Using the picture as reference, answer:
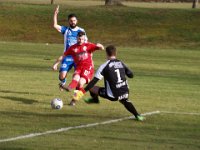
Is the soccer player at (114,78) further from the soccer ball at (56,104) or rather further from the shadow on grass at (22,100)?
the shadow on grass at (22,100)

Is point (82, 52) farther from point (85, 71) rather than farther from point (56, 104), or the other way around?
point (56, 104)

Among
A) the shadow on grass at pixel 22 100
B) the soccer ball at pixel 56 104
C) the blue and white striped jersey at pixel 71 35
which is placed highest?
the blue and white striped jersey at pixel 71 35

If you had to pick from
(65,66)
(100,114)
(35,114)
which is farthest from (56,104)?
(65,66)

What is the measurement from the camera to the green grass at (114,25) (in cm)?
5188

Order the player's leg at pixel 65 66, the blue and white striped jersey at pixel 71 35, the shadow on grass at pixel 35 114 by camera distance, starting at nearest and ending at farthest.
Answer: the shadow on grass at pixel 35 114
the player's leg at pixel 65 66
the blue and white striped jersey at pixel 71 35

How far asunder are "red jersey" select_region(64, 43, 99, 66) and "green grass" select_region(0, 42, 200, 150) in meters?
0.93

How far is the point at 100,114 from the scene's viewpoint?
594 inches

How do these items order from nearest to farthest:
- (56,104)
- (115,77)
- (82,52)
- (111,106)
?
(115,77)
(56,104)
(111,106)
(82,52)

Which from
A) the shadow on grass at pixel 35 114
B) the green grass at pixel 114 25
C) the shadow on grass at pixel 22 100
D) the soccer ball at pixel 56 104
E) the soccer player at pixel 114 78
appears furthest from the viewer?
the green grass at pixel 114 25

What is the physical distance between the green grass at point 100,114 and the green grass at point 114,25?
24658 mm

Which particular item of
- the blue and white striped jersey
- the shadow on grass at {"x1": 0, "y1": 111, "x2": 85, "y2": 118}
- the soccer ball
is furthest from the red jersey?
the shadow on grass at {"x1": 0, "y1": 111, "x2": 85, "y2": 118}

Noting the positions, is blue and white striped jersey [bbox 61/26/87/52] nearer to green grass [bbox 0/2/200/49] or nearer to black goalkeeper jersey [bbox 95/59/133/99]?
black goalkeeper jersey [bbox 95/59/133/99]

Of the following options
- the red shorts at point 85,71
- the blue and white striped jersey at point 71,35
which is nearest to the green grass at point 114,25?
the blue and white striped jersey at point 71,35

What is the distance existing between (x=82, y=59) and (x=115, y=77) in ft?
10.6
